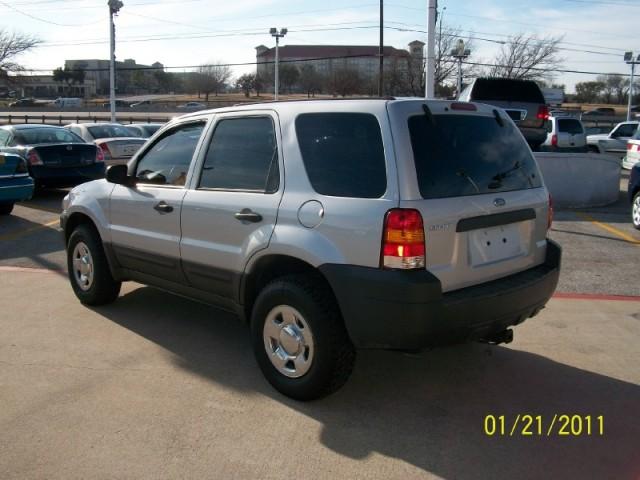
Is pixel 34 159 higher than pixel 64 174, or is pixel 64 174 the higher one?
pixel 34 159

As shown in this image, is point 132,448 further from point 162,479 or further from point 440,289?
point 440,289

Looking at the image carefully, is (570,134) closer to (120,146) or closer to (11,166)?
(120,146)

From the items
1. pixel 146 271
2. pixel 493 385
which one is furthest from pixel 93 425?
pixel 493 385

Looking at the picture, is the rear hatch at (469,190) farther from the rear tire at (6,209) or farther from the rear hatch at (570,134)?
the rear hatch at (570,134)

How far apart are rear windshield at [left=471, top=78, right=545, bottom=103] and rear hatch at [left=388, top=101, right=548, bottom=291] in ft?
32.4

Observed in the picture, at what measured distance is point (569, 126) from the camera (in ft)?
70.1

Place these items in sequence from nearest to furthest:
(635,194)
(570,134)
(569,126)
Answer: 1. (635,194)
2. (570,134)
3. (569,126)

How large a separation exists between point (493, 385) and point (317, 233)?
162cm

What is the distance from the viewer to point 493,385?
13.4 feet

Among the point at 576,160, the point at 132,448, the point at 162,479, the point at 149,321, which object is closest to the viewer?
the point at 162,479

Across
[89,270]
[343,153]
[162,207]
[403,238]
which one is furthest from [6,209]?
[403,238]

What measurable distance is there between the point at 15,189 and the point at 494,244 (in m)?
8.58

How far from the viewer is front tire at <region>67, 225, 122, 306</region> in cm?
542

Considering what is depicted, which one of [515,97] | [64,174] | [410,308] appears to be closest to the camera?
[410,308]
